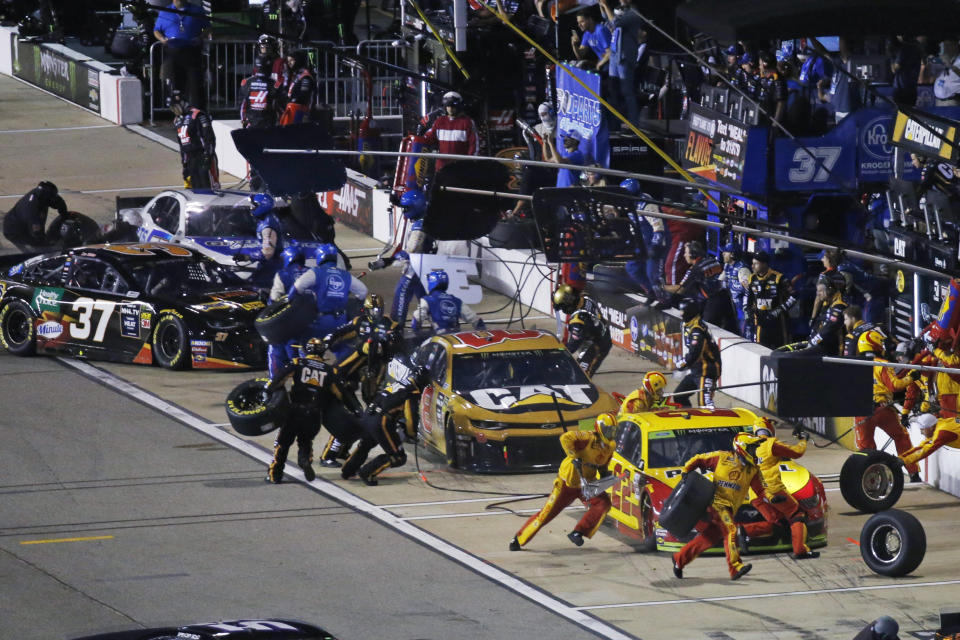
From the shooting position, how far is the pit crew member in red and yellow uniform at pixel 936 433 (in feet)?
52.6

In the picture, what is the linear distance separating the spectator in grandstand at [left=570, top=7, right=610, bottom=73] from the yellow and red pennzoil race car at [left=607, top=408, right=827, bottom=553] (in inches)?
428

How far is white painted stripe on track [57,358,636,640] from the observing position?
13.3 metres

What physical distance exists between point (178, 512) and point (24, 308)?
655cm

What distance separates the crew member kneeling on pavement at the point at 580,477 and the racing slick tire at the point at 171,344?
716 cm

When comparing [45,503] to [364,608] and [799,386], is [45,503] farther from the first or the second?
[799,386]

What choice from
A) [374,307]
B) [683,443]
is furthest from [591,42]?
[683,443]

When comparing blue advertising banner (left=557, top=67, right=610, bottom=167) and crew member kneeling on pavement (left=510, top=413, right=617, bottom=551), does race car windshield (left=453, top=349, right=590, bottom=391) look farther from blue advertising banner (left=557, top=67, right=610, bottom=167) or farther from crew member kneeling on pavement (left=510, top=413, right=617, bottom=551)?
blue advertising banner (left=557, top=67, right=610, bottom=167)

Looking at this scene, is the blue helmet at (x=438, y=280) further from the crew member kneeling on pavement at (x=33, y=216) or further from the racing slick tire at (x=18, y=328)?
the crew member kneeling on pavement at (x=33, y=216)

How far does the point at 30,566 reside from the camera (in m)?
14.4

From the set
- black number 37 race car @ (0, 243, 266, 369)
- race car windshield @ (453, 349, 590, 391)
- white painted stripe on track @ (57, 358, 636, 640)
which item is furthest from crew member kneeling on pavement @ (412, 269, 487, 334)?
white painted stripe on track @ (57, 358, 636, 640)

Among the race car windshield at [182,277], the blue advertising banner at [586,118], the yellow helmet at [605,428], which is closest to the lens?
the yellow helmet at [605,428]

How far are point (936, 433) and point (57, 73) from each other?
1042 inches

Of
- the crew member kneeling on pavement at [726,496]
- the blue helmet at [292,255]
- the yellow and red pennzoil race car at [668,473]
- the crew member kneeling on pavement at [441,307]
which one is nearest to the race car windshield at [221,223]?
the blue helmet at [292,255]

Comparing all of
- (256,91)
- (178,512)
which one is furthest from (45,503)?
(256,91)
